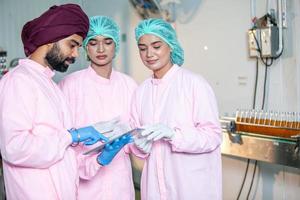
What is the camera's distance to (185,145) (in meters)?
1.32

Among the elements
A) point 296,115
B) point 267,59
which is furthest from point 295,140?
point 267,59

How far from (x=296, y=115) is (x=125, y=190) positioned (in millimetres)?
1027

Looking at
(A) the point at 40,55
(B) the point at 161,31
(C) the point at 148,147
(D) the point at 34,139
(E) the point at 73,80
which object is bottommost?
(C) the point at 148,147

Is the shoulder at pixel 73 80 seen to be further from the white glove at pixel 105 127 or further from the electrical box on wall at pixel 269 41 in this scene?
the electrical box on wall at pixel 269 41

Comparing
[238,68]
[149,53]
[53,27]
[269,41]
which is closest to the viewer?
[53,27]

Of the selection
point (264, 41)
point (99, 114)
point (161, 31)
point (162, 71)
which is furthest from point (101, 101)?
point (264, 41)

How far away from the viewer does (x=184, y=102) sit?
1397 millimetres

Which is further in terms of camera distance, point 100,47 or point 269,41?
point 269,41

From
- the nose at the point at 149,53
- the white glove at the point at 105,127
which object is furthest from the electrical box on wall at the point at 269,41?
the white glove at the point at 105,127

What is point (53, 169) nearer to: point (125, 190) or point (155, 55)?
point (125, 190)

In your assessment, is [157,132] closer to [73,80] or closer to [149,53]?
[149,53]

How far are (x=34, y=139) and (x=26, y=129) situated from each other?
0.14 feet

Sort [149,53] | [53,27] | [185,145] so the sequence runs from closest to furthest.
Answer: [53,27]
[185,145]
[149,53]

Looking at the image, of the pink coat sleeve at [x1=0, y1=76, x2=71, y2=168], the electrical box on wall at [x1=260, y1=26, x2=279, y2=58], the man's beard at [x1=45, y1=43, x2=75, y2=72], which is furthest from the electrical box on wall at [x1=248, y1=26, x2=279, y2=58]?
the pink coat sleeve at [x1=0, y1=76, x2=71, y2=168]
